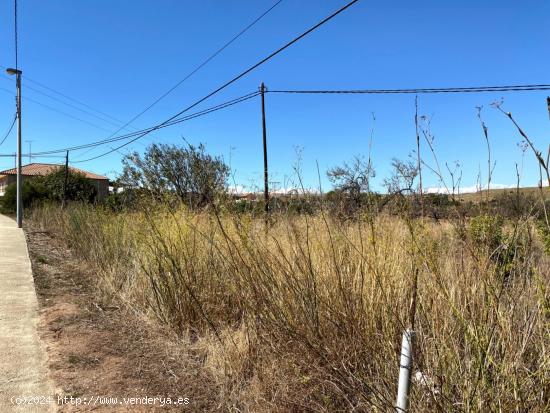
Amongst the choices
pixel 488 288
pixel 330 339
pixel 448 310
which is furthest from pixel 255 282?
pixel 488 288

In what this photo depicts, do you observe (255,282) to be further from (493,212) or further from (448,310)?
(493,212)

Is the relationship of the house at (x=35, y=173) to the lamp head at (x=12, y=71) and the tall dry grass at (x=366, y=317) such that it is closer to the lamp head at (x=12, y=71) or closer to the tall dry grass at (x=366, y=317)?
the lamp head at (x=12, y=71)

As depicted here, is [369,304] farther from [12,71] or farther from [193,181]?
[12,71]

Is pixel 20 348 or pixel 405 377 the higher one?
pixel 405 377

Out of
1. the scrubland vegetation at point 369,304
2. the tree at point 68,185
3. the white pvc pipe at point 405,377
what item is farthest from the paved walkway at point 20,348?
the tree at point 68,185

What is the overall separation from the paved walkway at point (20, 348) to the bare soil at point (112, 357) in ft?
0.35

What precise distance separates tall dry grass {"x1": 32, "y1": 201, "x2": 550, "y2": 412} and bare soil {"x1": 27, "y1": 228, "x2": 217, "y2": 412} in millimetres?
188

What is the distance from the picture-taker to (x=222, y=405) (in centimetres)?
325

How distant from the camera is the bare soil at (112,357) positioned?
349 cm

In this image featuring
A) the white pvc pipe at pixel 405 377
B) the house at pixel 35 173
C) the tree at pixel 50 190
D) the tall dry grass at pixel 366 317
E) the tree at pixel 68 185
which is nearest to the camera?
the white pvc pipe at pixel 405 377

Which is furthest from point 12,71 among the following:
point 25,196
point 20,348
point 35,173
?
point 35,173

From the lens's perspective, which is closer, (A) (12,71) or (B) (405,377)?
(B) (405,377)

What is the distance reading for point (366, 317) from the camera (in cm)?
295

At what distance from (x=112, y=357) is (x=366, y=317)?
2655 mm
